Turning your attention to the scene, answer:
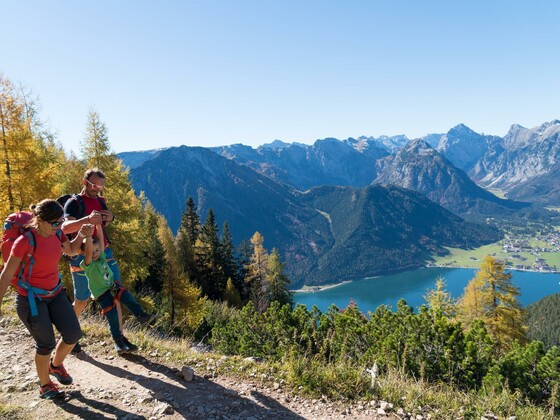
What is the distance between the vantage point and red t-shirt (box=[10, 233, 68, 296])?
12.9ft

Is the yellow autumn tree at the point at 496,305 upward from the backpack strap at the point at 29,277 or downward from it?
downward

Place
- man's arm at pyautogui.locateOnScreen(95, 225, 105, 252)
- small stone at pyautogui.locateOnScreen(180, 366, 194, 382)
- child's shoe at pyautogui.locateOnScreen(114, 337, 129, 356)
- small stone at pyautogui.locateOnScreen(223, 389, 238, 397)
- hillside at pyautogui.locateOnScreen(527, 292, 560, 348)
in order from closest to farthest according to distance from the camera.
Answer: small stone at pyautogui.locateOnScreen(223, 389, 238, 397) < small stone at pyautogui.locateOnScreen(180, 366, 194, 382) < man's arm at pyautogui.locateOnScreen(95, 225, 105, 252) < child's shoe at pyautogui.locateOnScreen(114, 337, 129, 356) < hillside at pyautogui.locateOnScreen(527, 292, 560, 348)

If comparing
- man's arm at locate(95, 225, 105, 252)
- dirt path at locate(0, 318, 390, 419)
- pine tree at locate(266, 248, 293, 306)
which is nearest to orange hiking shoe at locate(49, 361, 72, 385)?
dirt path at locate(0, 318, 390, 419)

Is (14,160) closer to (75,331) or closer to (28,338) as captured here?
(28,338)

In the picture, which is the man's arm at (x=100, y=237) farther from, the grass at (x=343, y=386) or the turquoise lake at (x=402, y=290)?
the turquoise lake at (x=402, y=290)

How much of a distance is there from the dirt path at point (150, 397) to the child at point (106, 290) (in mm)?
613

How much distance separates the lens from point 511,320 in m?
24.1

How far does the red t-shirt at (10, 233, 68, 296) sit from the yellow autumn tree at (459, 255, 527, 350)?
2606 centimetres

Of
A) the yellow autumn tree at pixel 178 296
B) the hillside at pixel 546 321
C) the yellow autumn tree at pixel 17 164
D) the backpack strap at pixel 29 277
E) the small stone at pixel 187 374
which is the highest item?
the yellow autumn tree at pixel 17 164

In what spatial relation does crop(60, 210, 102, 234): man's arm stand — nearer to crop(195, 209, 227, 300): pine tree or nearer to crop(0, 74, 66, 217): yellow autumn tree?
crop(0, 74, 66, 217): yellow autumn tree

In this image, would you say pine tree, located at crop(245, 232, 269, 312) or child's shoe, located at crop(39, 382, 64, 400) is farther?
pine tree, located at crop(245, 232, 269, 312)

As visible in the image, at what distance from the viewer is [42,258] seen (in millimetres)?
4129

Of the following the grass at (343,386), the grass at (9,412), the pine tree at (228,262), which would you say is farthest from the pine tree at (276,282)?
the grass at (9,412)

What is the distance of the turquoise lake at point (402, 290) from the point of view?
484ft
